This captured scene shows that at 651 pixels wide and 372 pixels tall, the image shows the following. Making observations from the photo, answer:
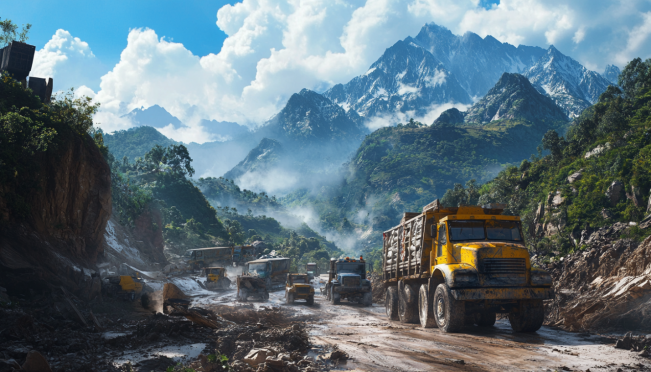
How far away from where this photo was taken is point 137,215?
176 feet

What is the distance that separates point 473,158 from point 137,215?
16859 cm

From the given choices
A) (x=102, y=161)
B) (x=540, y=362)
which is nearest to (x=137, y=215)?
(x=102, y=161)

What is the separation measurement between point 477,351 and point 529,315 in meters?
3.82

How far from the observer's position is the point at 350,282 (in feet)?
89.8

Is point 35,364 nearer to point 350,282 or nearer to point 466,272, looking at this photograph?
point 466,272

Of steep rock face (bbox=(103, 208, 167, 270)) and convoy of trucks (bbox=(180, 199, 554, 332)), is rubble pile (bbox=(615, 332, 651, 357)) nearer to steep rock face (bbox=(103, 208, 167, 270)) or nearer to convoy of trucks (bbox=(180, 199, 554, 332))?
convoy of trucks (bbox=(180, 199, 554, 332))

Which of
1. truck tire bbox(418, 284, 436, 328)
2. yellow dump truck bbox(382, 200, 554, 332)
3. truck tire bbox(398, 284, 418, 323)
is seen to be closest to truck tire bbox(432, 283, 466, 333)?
yellow dump truck bbox(382, 200, 554, 332)

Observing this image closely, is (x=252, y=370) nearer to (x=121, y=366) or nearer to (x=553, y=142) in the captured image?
(x=121, y=366)

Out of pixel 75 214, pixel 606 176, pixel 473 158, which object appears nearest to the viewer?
pixel 75 214

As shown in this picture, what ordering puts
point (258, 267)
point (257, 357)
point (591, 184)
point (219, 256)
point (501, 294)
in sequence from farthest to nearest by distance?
point (219, 256) → point (258, 267) → point (591, 184) → point (501, 294) → point (257, 357)

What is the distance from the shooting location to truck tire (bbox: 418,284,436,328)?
46.9 ft

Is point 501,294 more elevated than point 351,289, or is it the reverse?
point 501,294

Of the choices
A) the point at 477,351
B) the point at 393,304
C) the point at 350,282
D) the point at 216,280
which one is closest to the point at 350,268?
the point at 350,282

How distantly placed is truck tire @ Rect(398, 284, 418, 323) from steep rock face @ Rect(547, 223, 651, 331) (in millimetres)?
5166
